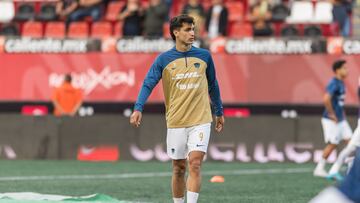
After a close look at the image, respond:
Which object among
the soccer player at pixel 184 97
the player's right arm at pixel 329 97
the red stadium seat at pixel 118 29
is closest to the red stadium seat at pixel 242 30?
the red stadium seat at pixel 118 29

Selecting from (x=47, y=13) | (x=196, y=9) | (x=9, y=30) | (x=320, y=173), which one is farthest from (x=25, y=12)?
(x=320, y=173)

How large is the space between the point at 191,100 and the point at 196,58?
43 cm

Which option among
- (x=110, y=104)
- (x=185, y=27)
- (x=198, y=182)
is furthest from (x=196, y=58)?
(x=110, y=104)

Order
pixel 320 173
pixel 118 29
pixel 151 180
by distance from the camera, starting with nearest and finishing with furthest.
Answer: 1. pixel 151 180
2. pixel 320 173
3. pixel 118 29

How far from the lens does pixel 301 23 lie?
24391mm

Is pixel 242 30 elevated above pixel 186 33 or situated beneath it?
situated beneath

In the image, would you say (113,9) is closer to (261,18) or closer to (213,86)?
(261,18)

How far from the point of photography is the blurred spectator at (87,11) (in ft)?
83.3

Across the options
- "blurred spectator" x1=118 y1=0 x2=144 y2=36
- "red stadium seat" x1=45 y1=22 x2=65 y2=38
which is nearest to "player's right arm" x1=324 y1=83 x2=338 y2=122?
"blurred spectator" x1=118 y1=0 x2=144 y2=36

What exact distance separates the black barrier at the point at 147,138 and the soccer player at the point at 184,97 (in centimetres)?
1090

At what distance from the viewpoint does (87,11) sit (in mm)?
25562

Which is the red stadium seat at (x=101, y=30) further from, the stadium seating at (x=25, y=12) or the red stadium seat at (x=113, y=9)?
the stadium seating at (x=25, y=12)

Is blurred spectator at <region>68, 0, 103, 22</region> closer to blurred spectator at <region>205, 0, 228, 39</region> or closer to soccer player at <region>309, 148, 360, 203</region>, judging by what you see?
blurred spectator at <region>205, 0, 228, 39</region>

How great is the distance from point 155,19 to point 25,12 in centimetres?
410
